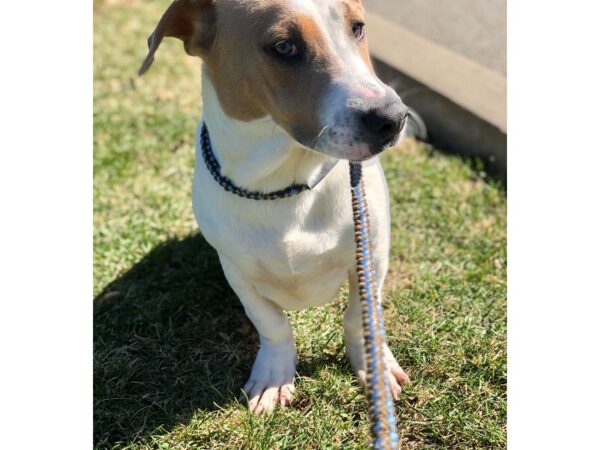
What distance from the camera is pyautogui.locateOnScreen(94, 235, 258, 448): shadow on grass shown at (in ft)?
9.33

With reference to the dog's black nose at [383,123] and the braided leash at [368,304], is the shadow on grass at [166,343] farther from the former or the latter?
the dog's black nose at [383,123]

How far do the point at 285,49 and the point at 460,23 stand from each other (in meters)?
3.78

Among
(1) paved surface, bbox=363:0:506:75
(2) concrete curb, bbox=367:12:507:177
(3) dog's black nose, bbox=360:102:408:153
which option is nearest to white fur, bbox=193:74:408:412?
(3) dog's black nose, bbox=360:102:408:153

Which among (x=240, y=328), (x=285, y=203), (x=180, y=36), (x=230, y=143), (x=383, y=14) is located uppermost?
(x=180, y=36)

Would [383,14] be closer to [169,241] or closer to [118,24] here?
[118,24]

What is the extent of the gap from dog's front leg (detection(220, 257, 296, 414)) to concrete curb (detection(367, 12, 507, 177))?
202cm

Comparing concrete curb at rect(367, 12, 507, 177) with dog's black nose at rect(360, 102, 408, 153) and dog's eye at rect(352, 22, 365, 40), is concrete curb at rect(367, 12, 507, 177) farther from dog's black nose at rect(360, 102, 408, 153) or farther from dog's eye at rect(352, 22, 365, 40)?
dog's black nose at rect(360, 102, 408, 153)

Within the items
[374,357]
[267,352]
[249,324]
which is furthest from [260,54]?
[249,324]

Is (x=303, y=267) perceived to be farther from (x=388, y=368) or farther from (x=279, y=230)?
(x=388, y=368)

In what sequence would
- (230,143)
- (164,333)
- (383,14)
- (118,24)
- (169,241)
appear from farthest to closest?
(118,24)
(383,14)
(169,241)
(164,333)
(230,143)

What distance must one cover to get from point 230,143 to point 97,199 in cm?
196

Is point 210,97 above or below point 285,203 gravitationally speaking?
above

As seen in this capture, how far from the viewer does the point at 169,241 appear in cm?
385

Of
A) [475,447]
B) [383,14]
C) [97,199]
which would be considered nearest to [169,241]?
[97,199]
